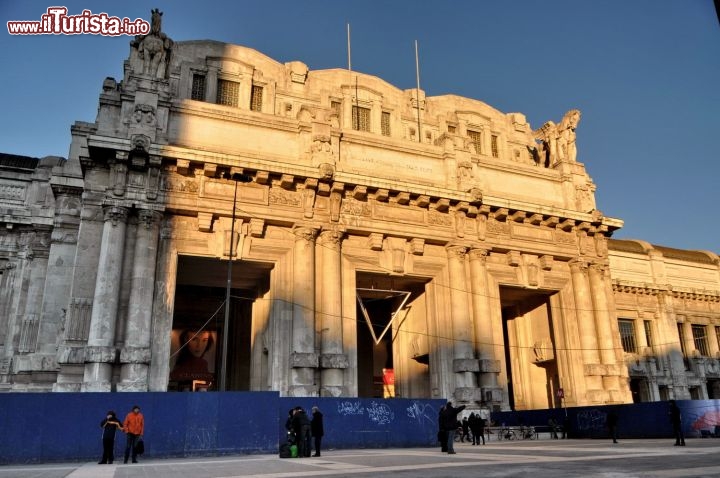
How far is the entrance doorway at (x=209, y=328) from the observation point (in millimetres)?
29844

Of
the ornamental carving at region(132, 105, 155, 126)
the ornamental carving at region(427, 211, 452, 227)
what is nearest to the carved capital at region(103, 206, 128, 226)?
the ornamental carving at region(132, 105, 155, 126)

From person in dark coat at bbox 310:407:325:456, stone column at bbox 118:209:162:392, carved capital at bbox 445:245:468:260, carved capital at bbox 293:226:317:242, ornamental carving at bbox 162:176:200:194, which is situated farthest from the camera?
carved capital at bbox 445:245:468:260

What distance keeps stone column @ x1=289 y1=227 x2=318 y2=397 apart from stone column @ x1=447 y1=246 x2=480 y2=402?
7.71 m

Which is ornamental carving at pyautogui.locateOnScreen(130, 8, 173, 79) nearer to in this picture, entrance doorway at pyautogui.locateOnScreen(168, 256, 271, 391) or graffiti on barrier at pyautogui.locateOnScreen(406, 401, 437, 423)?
entrance doorway at pyautogui.locateOnScreen(168, 256, 271, 391)

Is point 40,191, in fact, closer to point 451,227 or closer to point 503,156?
point 451,227

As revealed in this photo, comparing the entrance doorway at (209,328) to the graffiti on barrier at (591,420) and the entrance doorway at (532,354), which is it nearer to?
the entrance doorway at (532,354)

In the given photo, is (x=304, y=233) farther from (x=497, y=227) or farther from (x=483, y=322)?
(x=497, y=227)

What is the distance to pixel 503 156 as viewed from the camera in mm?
37344

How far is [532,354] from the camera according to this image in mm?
35594

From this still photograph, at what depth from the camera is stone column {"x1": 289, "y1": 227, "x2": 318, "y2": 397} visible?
2491 cm

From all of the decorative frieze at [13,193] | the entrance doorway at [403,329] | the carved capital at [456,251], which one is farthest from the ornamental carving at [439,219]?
the decorative frieze at [13,193]

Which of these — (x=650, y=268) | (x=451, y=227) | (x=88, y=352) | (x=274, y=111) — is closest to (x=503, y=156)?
(x=451, y=227)

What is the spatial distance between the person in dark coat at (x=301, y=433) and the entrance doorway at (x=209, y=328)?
42.8 feet

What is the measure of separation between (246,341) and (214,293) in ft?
11.7
